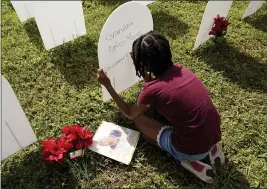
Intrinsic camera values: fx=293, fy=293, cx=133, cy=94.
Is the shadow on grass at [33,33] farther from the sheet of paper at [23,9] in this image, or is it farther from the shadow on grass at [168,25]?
the shadow on grass at [168,25]

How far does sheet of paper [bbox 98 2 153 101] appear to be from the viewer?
2.15 meters

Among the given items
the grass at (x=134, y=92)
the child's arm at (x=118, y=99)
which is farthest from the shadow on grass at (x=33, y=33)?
the child's arm at (x=118, y=99)

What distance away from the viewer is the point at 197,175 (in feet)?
7.18

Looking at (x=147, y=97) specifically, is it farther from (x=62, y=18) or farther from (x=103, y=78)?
(x=62, y=18)

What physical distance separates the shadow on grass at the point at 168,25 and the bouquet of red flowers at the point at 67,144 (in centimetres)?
178

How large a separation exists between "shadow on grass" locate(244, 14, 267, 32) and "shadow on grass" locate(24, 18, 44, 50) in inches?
101

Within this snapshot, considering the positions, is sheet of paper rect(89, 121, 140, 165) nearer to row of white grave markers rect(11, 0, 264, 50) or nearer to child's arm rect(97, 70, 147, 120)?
child's arm rect(97, 70, 147, 120)

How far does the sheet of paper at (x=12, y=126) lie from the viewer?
1.90 meters

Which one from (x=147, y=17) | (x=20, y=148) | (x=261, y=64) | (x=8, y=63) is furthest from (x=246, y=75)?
(x=8, y=63)

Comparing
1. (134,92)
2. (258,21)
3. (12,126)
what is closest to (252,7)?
(258,21)

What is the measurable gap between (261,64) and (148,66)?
1778 millimetres

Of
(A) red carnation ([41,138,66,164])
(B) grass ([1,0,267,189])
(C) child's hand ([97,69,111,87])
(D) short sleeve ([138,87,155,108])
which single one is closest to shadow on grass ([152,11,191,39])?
(B) grass ([1,0,267,189])

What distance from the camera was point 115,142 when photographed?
2.38 metres

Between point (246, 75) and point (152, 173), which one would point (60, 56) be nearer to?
point (152, 173)
